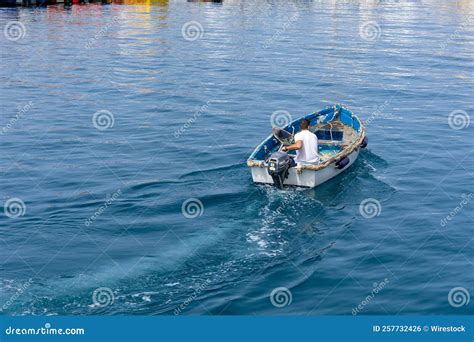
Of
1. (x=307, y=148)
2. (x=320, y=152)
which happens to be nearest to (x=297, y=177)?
(x=307, y=148)

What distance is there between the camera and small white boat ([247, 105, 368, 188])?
72.9 feet

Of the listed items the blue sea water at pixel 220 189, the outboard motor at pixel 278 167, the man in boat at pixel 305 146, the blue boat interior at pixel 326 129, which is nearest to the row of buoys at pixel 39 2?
the blue sea water at pixel 220 189

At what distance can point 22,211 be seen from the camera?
21812 millimetres

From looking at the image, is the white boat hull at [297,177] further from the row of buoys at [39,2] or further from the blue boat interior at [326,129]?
the row of buoys at [39,2]

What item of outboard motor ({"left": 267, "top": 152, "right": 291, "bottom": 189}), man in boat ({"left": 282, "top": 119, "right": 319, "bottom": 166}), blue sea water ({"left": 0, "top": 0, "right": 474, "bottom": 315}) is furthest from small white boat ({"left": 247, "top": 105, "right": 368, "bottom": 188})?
blue sea water ({"left": 0, "top": 0, "right": 474, "bottom": 315})

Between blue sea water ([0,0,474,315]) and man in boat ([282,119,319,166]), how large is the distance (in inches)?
46.9

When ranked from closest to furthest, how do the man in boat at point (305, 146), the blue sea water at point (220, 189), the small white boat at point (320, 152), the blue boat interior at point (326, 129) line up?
the blue sea water at point (220, 189)
the small white boat at point (320, 152)
the man in boat at point (305, 146)
the blue boat interior at point (326, 129)

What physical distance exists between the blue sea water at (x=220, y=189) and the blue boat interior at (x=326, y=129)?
1225 mm

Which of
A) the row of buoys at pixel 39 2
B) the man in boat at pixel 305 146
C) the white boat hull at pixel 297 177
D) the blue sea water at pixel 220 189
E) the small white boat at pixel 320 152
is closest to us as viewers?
the blue sea water at pixel 220 189

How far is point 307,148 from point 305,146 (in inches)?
4.1

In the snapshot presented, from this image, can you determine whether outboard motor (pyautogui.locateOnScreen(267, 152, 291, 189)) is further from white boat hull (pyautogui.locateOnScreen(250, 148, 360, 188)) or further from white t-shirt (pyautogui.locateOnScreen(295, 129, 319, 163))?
white t-shirt (pyautogui.locateOnScreen(295, 129, 319, 163))

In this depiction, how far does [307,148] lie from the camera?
76.3 ft

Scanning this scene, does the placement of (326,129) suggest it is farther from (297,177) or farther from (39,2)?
(39,2)

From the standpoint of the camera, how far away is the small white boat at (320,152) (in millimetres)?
22219
